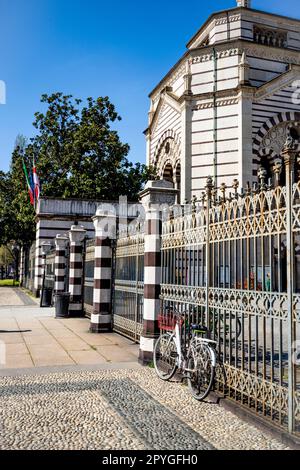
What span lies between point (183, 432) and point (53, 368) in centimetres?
331

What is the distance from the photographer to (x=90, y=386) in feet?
19.4

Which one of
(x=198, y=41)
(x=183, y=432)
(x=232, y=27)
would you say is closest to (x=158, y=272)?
(x=183, y=432)

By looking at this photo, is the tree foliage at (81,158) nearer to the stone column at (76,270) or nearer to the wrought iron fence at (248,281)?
A: the stone column at (76,270)

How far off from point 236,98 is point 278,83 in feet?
7.70

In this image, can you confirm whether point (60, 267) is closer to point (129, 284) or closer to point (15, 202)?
point (129, 284)

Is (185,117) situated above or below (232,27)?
below

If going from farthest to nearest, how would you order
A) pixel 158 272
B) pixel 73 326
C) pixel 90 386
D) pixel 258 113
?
pixel 258 113 → pixel 73 326 → pixel 158 272 → pixel 90 386

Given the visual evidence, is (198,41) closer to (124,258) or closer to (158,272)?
(124,258)

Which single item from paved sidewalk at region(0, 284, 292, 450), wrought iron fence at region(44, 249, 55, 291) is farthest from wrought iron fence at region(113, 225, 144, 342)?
wrought iron fence at region(44, 249, 55, 291)

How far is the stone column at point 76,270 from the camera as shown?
14.5 metres

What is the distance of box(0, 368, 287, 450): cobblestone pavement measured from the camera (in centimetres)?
394

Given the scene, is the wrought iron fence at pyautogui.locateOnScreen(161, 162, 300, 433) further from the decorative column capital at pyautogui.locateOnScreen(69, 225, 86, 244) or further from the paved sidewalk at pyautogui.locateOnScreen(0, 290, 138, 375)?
the decorative column capital at pyautogui.locateOnScreen(69, 225, 86, 244)

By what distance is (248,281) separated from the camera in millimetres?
4641

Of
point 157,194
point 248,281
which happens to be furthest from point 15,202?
point 248,281
